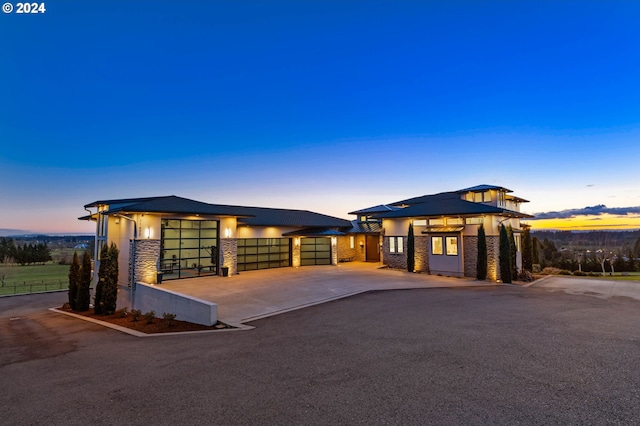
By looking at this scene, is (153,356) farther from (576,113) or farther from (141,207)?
(576,113)

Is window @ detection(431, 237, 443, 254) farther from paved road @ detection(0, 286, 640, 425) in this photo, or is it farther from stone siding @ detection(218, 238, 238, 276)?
stone siding @ detection(218, 238, 238, 276)

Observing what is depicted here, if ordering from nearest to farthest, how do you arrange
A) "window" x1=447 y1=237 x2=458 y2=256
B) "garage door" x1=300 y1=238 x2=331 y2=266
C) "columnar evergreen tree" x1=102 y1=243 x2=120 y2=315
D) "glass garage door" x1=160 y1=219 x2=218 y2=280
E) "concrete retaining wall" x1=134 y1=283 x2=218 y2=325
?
"concrete retaining wall" x1=134 y1=283 x2=218 y2=325 → "columnar evergreen tree" x1=102 y1=243 x2=120 y2=315 → "glass garage door" x1=160 y1=219 x2=218 y2=280 → "window" x1=447 y1=237 x2=458 y2=256 → "garage door" x1=300 y1=238 x2=331 y2=266

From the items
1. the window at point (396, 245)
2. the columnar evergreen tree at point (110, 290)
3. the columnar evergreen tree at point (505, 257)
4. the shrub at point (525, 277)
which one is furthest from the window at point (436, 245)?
the columnar evergreen tree at point (110, 290)

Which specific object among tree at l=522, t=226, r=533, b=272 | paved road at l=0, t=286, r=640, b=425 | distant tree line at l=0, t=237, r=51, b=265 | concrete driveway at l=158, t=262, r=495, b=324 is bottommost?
distant tree line at l=0, t=237, r=51, b=265

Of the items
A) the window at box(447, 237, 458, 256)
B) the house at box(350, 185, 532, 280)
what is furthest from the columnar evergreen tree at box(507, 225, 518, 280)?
the window at box(447, 237, 458, 256)

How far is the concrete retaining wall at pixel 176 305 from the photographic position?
973 cm

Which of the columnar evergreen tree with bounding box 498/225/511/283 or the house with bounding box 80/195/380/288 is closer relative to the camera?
the house with bounding box 80/195/380/288

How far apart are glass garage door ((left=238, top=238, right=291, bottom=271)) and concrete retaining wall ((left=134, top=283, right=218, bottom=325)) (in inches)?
272

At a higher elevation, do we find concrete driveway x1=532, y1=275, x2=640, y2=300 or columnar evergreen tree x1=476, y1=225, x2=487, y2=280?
columnar evergreen tree x1=476, y1=225, x2=487, y2=280

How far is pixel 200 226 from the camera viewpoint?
18.7m

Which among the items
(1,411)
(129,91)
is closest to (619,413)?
(1,411)

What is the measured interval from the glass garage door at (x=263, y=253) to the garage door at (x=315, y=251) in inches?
48.1

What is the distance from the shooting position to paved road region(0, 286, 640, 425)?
394 cm

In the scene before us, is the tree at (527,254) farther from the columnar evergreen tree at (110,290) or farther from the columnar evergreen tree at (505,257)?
the columnar evergreen tree at (110,290)
